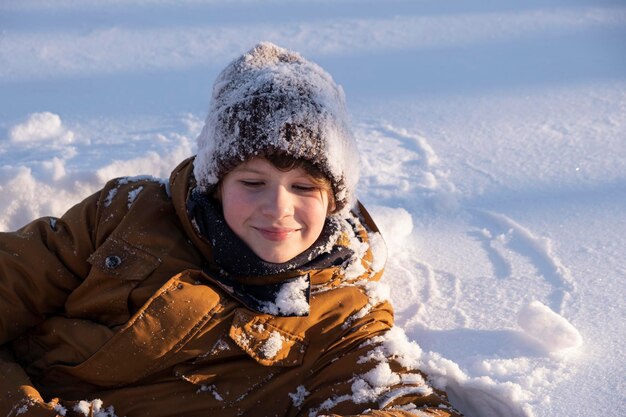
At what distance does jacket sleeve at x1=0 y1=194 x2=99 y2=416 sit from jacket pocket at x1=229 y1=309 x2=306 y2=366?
1.11 feet

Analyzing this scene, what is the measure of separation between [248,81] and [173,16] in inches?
74.6

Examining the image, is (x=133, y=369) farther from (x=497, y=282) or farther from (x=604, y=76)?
(x=604, y=76)

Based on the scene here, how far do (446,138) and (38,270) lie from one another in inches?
55.1

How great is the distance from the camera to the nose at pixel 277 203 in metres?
1.51

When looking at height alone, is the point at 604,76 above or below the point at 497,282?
above

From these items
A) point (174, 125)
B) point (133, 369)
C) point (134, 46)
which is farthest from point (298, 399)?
point (134, 46)

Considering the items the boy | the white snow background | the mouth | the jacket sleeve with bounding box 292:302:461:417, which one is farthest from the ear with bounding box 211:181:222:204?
the white snow background

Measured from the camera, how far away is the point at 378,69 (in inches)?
119

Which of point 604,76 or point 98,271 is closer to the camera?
point 98,271

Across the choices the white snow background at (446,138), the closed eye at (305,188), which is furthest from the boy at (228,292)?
the white snow background at (446,138)

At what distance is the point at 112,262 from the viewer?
161 cm

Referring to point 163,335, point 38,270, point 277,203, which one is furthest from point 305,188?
point 38,270

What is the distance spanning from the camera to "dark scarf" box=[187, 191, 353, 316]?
158 centimetres

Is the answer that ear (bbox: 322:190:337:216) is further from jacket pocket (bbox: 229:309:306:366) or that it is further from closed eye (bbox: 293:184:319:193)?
jacket pocket (bbox: 229:309:306:366)
